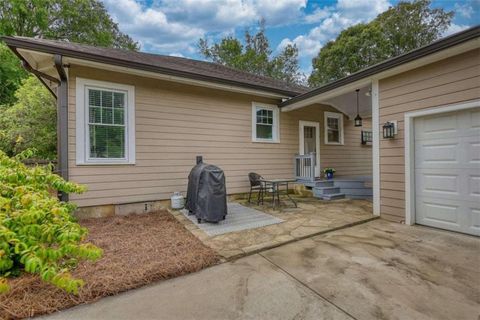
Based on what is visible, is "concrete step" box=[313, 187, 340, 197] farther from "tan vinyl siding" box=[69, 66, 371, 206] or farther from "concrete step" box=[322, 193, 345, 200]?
"tan vinyl siding" box=[69, 66, 371, 206]

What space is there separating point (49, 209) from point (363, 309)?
2.69 meters

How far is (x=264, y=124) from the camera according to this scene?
23.4 feet

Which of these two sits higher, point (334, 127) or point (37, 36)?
point (37, 36)

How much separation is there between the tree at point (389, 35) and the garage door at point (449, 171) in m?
14.8

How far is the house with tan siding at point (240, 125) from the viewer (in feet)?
12.1

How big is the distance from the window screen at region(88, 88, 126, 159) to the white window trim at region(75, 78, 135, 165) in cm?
8

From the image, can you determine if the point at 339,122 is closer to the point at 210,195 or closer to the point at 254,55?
Answer: the point at 210,195

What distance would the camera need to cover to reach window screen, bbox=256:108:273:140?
704cm

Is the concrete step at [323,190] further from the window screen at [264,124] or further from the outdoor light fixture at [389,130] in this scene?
the outdoor light fixture at [389,130]

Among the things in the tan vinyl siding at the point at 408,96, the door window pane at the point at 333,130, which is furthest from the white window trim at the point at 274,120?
the tan vinyl siding at the point at 408,96

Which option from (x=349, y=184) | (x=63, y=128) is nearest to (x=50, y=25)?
(x=63, y=128)

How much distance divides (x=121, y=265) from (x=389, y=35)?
67.1 feet

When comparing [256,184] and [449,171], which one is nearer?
[449,171]

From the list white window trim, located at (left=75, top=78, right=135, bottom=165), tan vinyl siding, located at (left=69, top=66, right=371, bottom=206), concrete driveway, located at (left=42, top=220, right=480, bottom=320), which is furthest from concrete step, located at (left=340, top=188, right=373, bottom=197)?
white window trim, located at (left=75, top=78, right=135, bottom=165)
